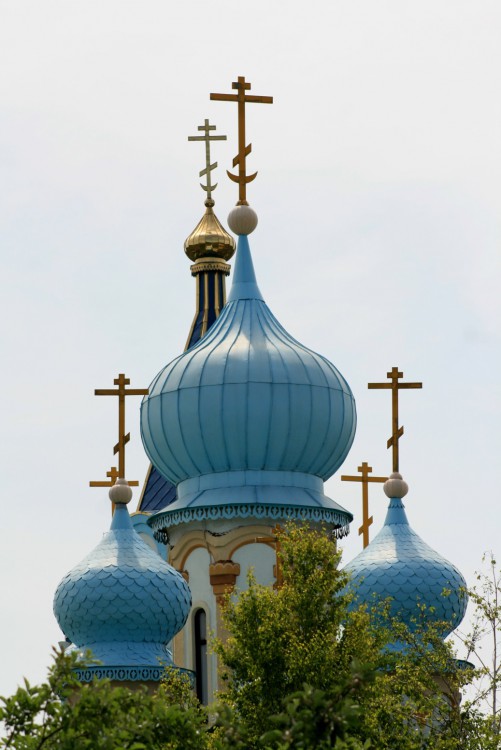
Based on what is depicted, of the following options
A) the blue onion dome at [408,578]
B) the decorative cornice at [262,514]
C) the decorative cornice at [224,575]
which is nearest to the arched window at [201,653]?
the decorative cornice at [224,575]

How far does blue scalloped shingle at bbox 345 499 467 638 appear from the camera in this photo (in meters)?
23.8

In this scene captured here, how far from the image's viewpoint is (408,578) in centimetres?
2388

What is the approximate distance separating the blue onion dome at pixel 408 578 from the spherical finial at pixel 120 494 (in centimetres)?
244

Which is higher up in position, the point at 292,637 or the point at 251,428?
the point at 251,428

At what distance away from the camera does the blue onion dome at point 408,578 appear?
2380 centimetres

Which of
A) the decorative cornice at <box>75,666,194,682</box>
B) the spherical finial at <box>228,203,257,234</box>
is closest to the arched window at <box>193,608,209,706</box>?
the decorative cornice at <box>75,666,194,682</box>

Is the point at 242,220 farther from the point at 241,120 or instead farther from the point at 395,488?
the point at 395,488

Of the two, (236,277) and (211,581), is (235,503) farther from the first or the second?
(236,277)

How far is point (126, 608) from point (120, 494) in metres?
1.59

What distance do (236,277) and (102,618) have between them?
4.37 meters

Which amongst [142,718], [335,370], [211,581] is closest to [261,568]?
[211,581]

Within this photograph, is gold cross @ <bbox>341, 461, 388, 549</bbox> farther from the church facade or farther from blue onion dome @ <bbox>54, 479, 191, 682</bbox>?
Answer: blue onion dome @ <bbox>54, 479, 191, 682</bbox>

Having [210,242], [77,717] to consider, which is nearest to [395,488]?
[210,242]

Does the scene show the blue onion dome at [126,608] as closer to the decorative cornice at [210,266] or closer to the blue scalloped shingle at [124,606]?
the blue scalloped shingle at [124,606]
